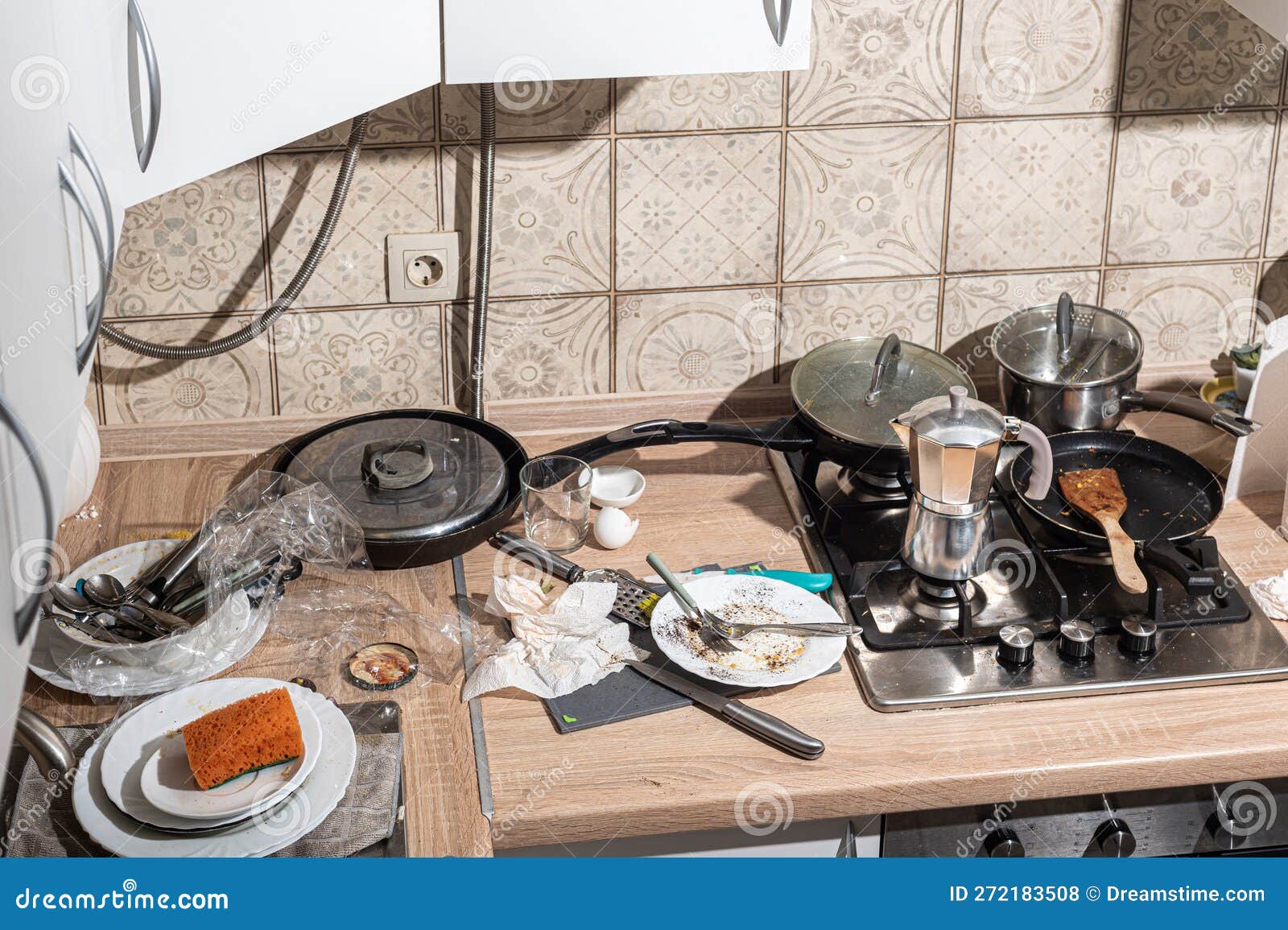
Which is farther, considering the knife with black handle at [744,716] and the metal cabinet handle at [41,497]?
the knife with black handle at [744,716]

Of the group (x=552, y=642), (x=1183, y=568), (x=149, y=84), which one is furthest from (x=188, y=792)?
(x=1183, y=568)

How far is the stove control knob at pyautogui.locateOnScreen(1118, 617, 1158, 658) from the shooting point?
1352 mm

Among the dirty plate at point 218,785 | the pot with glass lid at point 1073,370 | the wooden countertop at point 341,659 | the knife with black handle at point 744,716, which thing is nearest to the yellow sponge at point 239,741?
the dirty plate at point 218,785

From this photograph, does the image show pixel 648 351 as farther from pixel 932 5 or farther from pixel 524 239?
pixel 932 5

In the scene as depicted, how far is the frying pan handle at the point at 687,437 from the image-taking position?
163 centimetres

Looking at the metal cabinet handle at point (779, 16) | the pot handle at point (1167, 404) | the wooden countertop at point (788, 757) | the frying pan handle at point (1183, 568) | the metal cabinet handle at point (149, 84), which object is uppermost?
the metal cabinet handle at point (779, 16)

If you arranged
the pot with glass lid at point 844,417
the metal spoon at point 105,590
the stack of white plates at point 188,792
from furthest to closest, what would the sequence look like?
the pot with glass lid at point 844,417 < the metal spoon at point 105,590 < the stack of white plates at point 188,792

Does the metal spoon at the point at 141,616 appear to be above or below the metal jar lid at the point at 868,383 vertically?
below

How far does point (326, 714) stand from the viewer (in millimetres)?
1240

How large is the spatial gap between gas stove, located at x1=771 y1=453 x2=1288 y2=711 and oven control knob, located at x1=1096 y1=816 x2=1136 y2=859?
139mm

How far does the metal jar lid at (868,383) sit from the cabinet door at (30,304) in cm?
101

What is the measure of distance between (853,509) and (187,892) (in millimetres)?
920

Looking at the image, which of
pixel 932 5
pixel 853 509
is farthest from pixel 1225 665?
pixel 932 5

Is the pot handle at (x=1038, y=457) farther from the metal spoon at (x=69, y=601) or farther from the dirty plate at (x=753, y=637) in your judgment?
the metal spoon at (x=69, y=601)
